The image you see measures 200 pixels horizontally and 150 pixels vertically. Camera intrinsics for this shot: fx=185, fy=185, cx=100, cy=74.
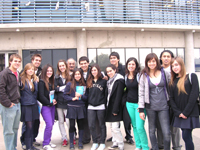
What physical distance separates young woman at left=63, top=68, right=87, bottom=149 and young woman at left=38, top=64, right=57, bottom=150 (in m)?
0.41

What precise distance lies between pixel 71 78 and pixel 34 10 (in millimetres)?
12370

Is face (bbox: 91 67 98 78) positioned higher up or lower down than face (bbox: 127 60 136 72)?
lower down

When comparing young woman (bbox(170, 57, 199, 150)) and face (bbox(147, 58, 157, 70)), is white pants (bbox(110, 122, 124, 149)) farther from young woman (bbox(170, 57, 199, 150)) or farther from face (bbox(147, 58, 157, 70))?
face (bbox(147, 58, 157, 70))

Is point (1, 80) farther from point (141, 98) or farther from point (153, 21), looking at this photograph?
point (153, 21)

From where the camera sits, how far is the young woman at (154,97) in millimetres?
3531

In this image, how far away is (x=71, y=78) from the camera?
4.56 m

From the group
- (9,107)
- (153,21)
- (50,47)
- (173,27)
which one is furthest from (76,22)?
(9,107)

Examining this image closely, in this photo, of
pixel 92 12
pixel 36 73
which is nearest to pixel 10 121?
pixel 36 73

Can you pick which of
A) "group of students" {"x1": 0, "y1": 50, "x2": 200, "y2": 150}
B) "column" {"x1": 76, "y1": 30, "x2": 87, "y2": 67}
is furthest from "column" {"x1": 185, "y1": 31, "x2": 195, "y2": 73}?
"group of students" {"x1": 0, "y1": 50, "x2": 200, "y2": 150}

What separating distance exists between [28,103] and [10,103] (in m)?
0.48

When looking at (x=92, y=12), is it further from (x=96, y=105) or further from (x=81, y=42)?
(x=96, y=105)

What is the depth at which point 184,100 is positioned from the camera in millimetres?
3291

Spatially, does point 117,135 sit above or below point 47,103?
below

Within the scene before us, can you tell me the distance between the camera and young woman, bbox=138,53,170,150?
11.6ft
